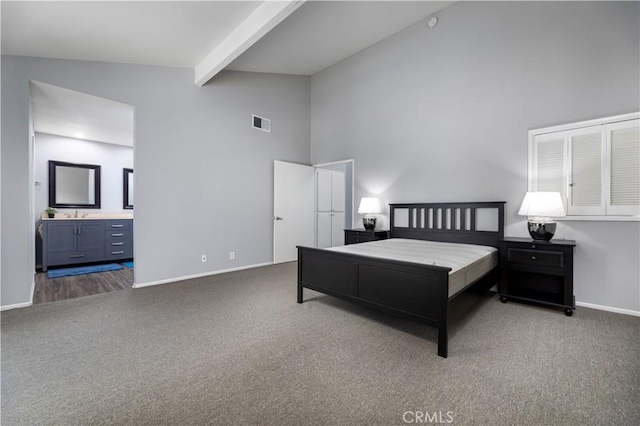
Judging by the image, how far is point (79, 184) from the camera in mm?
5383

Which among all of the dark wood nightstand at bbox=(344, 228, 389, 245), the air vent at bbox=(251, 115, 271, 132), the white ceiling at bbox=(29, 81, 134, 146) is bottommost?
the dark wood nightstand at bbox=(344, 228, 389, 245)

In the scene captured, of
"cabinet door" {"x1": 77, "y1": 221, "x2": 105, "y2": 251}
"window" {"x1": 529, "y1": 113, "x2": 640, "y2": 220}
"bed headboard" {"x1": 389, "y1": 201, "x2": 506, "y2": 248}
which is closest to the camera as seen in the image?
"window" {"x1": 529, "y1": 113, "x2": 640, "y2": 220}

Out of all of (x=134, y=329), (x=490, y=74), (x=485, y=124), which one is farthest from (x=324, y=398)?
(x=490, y=74)

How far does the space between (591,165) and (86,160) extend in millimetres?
8022

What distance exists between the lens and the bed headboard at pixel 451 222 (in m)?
3.54

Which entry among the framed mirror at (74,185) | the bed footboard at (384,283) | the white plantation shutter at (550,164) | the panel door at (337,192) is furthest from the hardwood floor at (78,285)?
the white plantation shutter at (550,164)

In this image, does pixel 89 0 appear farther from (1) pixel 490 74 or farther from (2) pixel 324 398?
(1) pixel 490 74

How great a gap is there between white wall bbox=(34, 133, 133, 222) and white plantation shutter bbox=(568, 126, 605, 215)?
7.58m

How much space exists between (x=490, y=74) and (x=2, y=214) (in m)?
5.78

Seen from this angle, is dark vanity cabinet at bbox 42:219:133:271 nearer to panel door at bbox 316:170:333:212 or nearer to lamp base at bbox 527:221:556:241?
panel door at bbox 316:170:333:212

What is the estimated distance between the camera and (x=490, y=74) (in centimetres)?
358

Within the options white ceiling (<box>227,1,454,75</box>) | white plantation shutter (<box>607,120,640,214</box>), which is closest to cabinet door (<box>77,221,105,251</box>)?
white ceiling (<box>227,1,454,75</box>)

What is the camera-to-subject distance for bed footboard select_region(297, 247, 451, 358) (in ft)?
6.63

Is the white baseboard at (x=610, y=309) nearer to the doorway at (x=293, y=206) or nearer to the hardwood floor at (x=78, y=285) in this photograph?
the doorway at (x=293, y=206)
